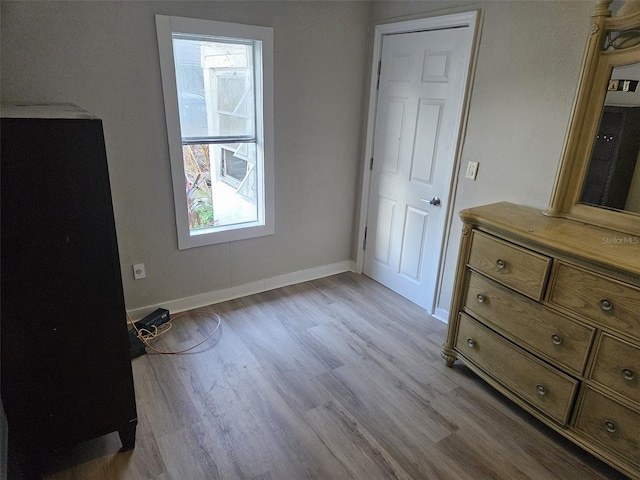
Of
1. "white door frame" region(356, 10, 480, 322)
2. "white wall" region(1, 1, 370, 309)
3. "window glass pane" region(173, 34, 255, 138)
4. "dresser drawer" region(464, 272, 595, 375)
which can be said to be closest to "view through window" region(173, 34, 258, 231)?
"window glass pane" region(173, 34, 255, 138)

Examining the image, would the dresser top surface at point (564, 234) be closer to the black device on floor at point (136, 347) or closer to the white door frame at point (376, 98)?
the white door frame at point (376, 98)

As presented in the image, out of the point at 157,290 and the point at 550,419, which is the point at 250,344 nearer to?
the point at 157,290

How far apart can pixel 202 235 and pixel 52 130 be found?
158cm

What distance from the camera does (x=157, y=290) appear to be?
9.37 feet

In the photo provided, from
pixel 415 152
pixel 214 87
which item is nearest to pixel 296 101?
pixel 214 87

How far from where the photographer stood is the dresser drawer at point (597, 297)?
5.09ft

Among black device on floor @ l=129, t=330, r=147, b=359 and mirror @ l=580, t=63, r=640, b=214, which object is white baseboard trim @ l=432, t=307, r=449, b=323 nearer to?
mirror @ l=580, t=63, r=640, b=214

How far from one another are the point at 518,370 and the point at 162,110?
2.54 metres

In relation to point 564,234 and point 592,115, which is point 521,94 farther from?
point 564,234

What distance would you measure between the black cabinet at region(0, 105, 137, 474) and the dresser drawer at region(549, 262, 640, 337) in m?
1.90

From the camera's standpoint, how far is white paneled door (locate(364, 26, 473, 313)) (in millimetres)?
2646

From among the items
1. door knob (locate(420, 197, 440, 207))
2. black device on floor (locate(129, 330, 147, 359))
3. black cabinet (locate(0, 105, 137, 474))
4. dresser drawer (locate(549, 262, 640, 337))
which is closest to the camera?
black cabinet (locate(0, 105, 137, 474))

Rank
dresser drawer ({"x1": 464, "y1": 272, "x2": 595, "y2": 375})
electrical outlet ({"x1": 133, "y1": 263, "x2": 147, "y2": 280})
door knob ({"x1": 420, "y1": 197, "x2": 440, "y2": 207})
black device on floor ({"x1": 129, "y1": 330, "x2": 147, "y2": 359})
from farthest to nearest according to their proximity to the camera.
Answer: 1. door knob ({"x1": 420, "y1": 197, "x2": 440, "y2": 207})
2. electrical outlet ({"x1": 133, "y1": 263, "x2": 147, "y2": 280})
3. black device on floor ({"x1": 129, "y1": 330, "x2": 147, "y2": 359})
4. dresser drawer ({"x1": 464, "y1": 272, "x2": 595, "y2": 375})

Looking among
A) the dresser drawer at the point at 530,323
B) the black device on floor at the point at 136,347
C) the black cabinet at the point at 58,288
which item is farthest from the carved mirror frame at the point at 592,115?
the black device on floor at the point at 136,347
